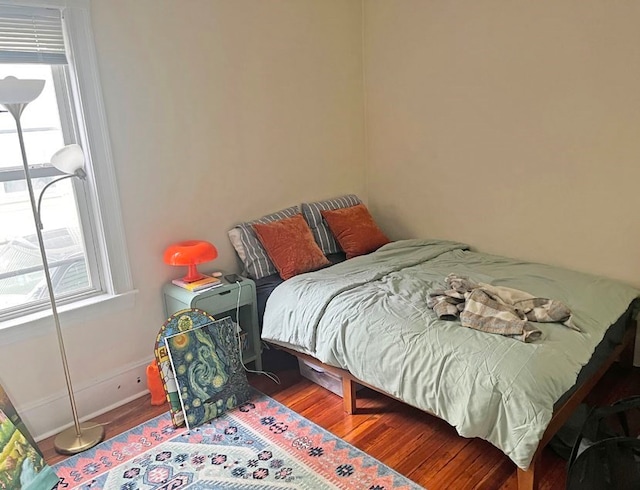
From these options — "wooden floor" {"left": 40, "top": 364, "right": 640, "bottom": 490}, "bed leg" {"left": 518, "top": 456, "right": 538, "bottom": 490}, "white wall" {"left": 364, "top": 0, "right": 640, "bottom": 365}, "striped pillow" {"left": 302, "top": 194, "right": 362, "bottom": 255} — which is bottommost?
"wooden floor" {"left": 40, "top": 364, "right": 640, "bottom": 490}

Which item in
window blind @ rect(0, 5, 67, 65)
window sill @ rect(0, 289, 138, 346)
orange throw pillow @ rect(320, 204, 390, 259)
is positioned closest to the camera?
window blind @ rect(0, 5, 67, 65)

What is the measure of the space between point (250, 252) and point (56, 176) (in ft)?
3.73

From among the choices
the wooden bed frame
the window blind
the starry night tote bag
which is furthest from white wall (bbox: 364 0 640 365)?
the window blind

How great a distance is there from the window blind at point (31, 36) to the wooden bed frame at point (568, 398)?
6.22 ft

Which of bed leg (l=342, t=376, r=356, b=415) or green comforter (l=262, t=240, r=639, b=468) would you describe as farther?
bed leg (l=342, t=376, r=356, b=415)

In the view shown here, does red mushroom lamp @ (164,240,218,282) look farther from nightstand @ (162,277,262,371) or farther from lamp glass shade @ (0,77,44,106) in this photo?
lamp glass shade @ (0,77,44,106)

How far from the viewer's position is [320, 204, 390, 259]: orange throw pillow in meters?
3.43

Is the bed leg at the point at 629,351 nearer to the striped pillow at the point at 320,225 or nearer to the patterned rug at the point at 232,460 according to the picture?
the patterned rug at the point at 232,460

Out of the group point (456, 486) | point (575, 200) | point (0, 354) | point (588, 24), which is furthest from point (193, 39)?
point (456, 486)

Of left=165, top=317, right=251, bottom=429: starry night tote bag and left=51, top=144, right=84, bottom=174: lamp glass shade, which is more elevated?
left=51, top=144, right=84, bottom=174: lamp glass shade

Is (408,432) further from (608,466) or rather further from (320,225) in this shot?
(320,225)

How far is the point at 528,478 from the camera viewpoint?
1.85 meters

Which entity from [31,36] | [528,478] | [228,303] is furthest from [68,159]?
[528,478]

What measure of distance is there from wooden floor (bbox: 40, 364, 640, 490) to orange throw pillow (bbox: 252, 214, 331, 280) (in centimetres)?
64
